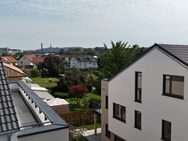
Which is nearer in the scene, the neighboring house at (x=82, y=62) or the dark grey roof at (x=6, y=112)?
the dark grey roof at (x=6, y=112)

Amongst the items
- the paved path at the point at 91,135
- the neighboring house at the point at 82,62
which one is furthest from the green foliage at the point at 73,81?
the neighboring house at the point at 82,62

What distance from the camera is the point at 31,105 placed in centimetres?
1309

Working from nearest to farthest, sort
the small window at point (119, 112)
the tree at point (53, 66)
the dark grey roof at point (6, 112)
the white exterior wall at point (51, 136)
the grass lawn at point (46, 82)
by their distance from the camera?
1. the dark grey roof at point (6, 112)
2. the white exterior wall at point (51, 136)
3. the small window at point (119, 112)
4. the grass lawn at point (46, 82)
5. the tree at point (53, 66)

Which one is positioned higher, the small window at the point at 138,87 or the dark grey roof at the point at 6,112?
the dark grey roof at the point at 6,112

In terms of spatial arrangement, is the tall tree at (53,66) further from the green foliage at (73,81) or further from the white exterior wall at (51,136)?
the white exterior wall at (51,136)

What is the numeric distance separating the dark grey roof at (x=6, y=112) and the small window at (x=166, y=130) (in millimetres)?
11442

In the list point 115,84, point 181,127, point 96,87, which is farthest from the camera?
point 96,87

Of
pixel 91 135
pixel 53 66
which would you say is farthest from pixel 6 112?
pixel 53 66

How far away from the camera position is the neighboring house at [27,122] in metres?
6.27

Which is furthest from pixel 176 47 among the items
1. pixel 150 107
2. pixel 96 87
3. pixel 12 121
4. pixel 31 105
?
pixel 96 87

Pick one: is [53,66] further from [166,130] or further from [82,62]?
[166,130]

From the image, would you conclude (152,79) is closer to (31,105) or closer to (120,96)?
(120,96)

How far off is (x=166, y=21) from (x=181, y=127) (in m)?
10.7

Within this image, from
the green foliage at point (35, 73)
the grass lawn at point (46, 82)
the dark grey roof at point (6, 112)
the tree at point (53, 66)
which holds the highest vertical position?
the dark grey roof at point (6, 112)
